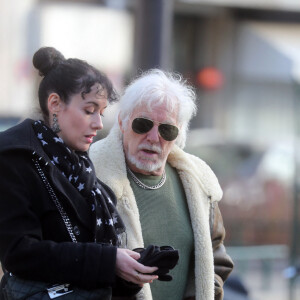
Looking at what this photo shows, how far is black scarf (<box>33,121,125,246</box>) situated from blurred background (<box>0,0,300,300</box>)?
181 cm

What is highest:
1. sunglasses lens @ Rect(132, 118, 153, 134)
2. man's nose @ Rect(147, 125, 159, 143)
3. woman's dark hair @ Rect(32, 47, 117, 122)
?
woman's dark hair @ Rect(32, 47, 117, 122)

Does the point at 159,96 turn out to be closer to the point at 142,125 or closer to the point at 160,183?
the point at 142,125

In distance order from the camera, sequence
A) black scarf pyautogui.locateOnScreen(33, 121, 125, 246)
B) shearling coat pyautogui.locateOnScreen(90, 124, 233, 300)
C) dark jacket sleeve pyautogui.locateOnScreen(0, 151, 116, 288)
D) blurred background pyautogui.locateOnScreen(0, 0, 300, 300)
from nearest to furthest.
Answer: dark jacket sleeve pyautogui.locateOnScreen(0, 151, 116, 288) < black scarf pyautogui.locateOnScreen(33, 121, 125, 246) < shearling coat pyautogui.locateOnScreen(90, 124, 233, 300) < blurred background pyautogui.locateOnScreen(0, 0, 300, 300)

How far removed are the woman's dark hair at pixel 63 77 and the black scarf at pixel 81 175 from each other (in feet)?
0.37

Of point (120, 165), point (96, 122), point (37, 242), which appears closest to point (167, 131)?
point (120, 165)

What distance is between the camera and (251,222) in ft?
34.5

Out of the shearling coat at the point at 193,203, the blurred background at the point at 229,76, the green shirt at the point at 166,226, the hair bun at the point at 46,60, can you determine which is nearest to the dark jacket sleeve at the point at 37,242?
the hair bun at the point at 46,60

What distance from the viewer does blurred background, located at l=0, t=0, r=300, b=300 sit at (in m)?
7.84

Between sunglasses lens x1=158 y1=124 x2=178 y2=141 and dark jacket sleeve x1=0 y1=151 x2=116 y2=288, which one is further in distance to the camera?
sunglasses lens x1=158 y1=124 x2=178 y2=141

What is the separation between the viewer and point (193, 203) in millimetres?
3357

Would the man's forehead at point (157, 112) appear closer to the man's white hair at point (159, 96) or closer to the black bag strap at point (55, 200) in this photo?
the man's white hair at point (159, 96)

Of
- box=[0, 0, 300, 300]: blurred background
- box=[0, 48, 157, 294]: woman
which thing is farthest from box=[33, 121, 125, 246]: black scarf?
box=[0, 0, 300, 300]: blurred background

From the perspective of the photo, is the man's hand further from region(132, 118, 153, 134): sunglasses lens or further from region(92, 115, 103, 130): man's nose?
region(132, 118, 153, 134): sunglasses lens

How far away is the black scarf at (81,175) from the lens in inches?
101
